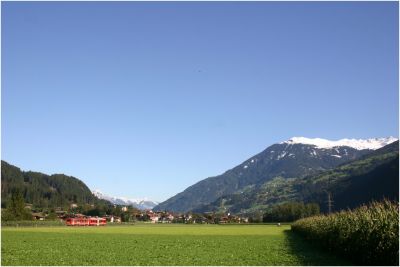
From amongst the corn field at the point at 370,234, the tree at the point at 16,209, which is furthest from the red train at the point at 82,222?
the corn field at the point at 370,234

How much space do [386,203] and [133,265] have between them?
14.6 meters

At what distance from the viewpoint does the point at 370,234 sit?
85.7 ft

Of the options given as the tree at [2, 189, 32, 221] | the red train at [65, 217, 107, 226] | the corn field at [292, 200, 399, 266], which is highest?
the tree at [2, 189, 32, 221]

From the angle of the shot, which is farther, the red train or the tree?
the red train

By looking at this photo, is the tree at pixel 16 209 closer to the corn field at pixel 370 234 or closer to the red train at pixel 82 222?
the red train at pixel 82 222

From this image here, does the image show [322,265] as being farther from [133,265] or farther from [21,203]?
[21,203]

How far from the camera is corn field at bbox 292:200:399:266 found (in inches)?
923

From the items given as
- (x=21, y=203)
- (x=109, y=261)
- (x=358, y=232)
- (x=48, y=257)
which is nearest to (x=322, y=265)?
(x=358, y=232)

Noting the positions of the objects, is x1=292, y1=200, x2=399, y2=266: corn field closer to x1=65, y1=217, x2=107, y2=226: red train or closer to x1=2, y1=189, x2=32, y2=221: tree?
x1=65, y1=217, x2=107, y2=226: red train

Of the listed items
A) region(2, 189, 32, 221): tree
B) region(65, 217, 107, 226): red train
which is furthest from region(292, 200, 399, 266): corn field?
region(2, 189, 32, 221): tree

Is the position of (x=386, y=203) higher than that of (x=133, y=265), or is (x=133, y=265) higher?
(x=386, y=203)

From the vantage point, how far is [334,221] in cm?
3878

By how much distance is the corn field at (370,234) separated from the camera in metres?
23.5

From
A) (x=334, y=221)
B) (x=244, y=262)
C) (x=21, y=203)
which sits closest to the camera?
(x=244, y=262)
